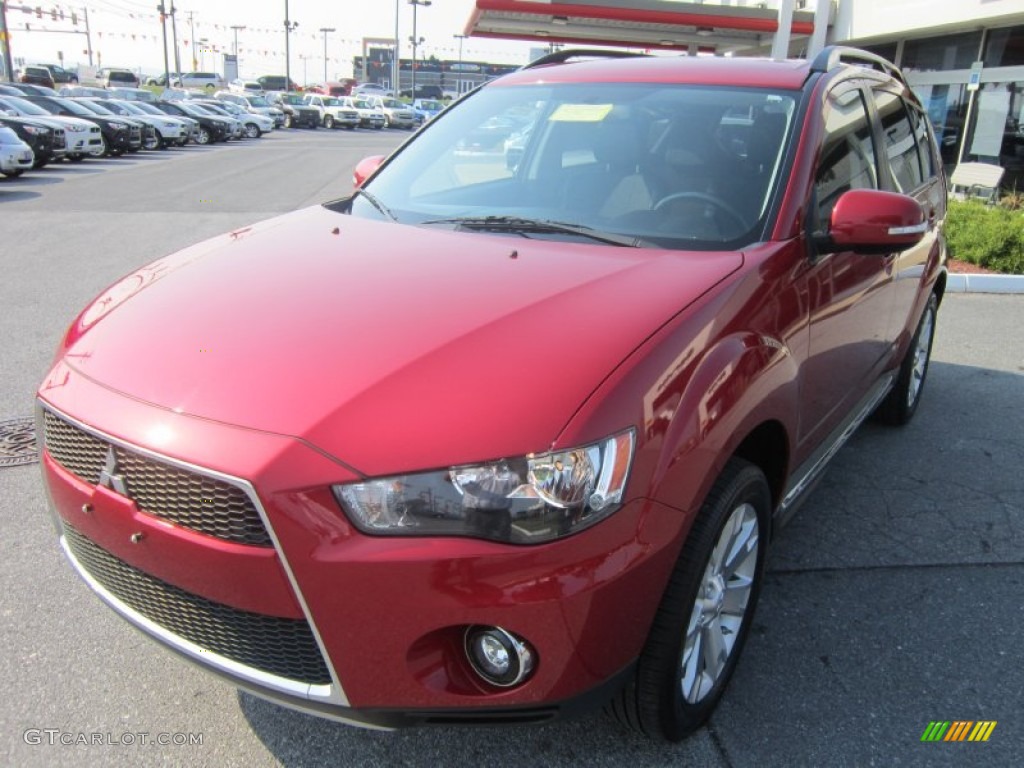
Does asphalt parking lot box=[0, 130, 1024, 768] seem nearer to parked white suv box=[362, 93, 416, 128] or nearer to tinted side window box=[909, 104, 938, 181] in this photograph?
tinted side window box=[909, 104, 938, 181]

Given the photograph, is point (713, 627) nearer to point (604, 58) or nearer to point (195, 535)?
point (195, 535)

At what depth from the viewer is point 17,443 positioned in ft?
13.7

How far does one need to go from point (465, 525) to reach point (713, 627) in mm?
948

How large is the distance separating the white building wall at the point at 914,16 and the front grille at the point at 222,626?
14.8 metres

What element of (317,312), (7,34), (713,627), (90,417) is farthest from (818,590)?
(7,34)

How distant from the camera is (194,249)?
3086 millimetres

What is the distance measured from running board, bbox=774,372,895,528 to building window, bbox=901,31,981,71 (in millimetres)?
14314

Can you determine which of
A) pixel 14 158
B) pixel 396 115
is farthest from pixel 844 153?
pixel 396 115

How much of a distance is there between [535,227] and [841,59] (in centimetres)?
176

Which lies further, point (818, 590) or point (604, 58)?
point (604, 58)

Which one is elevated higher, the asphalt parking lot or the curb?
the curb

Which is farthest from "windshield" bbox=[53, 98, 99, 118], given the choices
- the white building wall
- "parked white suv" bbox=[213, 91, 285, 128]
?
"parked white suv" bbox=[213, 91, 285, 128]

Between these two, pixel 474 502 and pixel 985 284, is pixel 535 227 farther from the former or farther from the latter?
pixel 985 284

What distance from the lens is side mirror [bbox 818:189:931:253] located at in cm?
273
